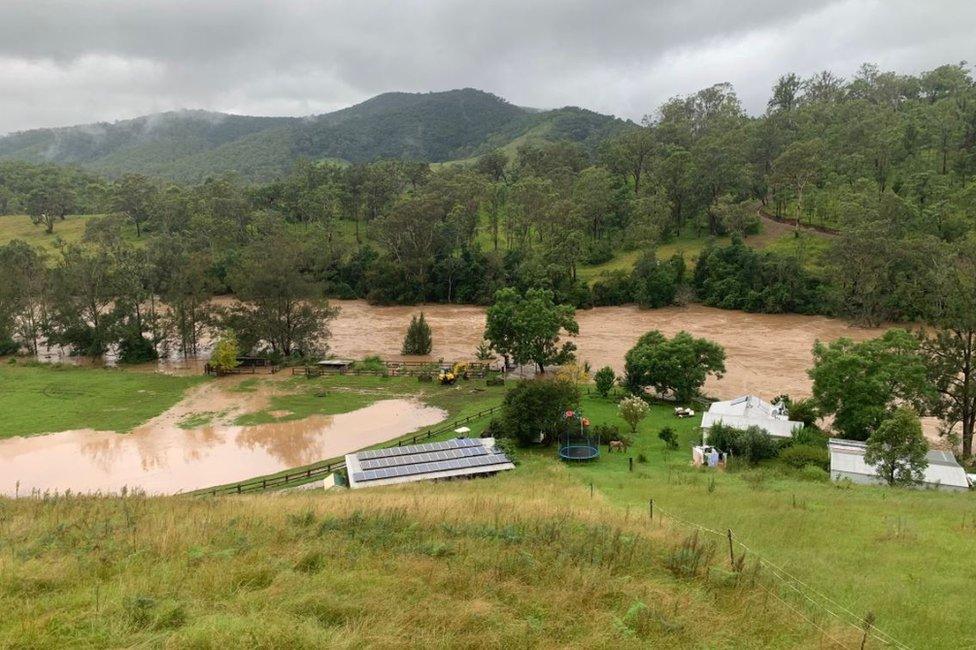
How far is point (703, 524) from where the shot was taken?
1390 centimetres

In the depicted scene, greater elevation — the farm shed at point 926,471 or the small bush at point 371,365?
the small bush at point 371,365

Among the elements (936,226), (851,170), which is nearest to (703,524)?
(936,226)

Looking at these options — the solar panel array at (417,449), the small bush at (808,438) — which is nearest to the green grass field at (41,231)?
the solar panel array at (417,449)

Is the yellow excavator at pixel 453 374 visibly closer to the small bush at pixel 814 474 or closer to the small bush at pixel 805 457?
the small bush at pixel 805 457

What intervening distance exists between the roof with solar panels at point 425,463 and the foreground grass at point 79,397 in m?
16.2

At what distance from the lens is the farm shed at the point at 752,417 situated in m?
25.3

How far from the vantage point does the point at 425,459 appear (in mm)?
22516

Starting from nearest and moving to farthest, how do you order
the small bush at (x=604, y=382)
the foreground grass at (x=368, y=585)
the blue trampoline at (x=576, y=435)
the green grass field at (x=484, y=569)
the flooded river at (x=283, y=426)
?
the foreground grass at (x=368, y=585)
the green grass field at (x=484, y=569)
the blue trampoline at (x=576, y=435)
the flooded river at (x=283, y=426)
the small bush at (x=604, y=382)

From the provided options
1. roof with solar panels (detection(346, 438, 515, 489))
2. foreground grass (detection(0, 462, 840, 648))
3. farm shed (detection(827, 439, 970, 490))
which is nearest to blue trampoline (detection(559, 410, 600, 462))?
roof with solar panels (detection(346, 438, 515, 489))

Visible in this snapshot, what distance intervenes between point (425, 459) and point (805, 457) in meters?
14.3

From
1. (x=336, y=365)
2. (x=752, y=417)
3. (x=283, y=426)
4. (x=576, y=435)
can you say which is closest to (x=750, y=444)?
(x=752, y=417)

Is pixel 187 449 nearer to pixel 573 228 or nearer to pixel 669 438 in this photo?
pixel 669 438

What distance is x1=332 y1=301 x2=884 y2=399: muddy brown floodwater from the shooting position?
1572 inches

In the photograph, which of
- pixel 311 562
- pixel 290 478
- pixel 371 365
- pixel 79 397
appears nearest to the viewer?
pixel 311 562
